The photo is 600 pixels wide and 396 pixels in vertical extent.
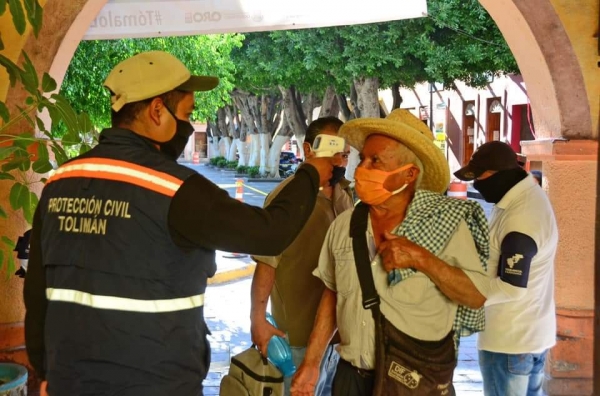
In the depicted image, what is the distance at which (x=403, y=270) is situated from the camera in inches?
108

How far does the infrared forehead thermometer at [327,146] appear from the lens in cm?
266

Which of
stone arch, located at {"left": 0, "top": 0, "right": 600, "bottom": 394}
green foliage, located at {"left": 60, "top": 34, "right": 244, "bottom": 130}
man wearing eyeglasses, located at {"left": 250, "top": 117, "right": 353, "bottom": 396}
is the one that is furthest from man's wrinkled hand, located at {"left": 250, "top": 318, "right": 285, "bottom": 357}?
green foliage, located at {"left": 60, "top": 34, "right": 244, "bottom": 130}

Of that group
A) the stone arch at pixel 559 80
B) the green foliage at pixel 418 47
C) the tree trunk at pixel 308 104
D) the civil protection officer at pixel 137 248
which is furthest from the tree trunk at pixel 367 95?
the civil protection officer at pixel 137 248

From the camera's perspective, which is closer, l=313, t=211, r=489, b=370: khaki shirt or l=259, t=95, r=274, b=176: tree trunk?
l=313, t=211, r=489, b=370: khaki shirt

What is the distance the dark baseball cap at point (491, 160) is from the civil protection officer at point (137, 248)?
1.92m

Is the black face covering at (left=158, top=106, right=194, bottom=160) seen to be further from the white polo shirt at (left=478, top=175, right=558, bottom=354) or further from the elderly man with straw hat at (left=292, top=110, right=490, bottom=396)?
the white polo shirt at (left=478, top=175, right=558, bottom=354)

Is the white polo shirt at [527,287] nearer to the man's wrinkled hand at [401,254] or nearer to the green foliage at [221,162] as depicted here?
the man's wrinkled hand at [401,254]

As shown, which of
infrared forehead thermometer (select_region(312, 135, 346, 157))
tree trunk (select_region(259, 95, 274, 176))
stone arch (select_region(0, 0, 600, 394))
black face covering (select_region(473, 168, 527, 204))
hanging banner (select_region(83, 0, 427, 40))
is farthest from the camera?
tree trunk (select_region(259, 95, 274, 176))

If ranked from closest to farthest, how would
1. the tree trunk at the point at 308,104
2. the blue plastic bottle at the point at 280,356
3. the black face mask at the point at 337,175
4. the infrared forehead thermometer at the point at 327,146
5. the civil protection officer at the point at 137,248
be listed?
the civil protection officer at the point at 137,248 → the infrared forehead thermometer at the point at 327,146 → the blue plastic bottle at the point at 280,356 → the black face mask at the point at 337,175 → the tree trunk at the point at 308,104

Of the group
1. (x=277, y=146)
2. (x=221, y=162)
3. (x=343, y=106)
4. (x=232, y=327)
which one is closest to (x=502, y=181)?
(x=232, y=327)

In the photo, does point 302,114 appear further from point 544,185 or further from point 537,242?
point 537,242

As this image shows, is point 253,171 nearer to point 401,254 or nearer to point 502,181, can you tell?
point 502,181

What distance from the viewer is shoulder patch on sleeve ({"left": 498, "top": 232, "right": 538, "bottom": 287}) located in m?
3.49

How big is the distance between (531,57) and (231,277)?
7460 millimetres
